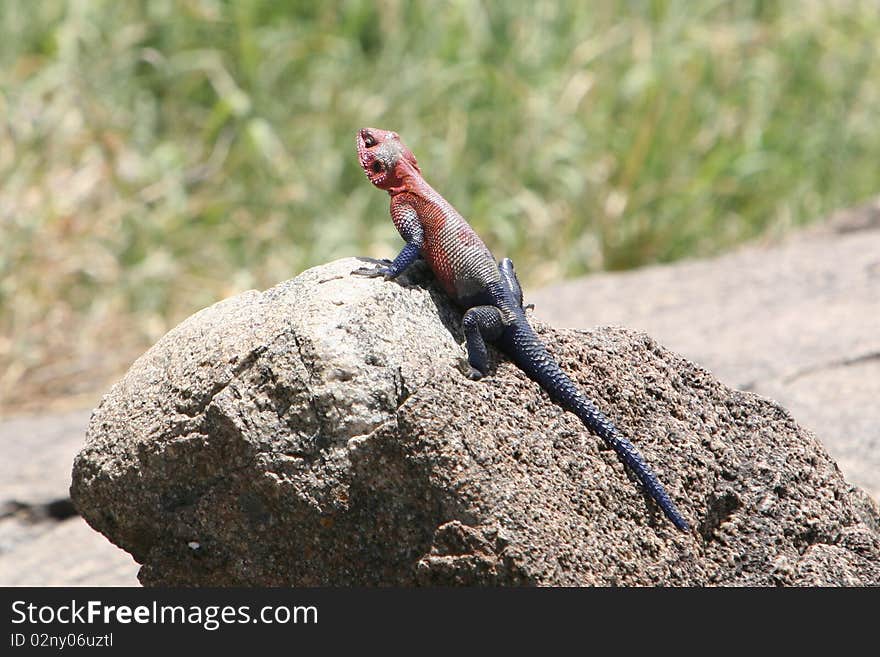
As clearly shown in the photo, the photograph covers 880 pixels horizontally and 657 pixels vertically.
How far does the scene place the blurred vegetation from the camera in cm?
701

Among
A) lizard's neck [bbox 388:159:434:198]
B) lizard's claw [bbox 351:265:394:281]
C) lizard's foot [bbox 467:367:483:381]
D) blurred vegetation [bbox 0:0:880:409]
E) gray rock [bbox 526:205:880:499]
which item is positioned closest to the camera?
lizard's foot [bbox 467:367:483:381]

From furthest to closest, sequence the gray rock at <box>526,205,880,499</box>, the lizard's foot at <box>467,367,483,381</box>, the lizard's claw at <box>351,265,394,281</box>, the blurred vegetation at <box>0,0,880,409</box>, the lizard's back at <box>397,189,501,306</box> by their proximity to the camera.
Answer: the blurred vegetation at <box>0,0,880,409</box> → the gray rock at <box>526,205,880,499</box> → the lizard's back at <box>397,189,501,306</box> → the lizard's claw at <box>351,265,394,281</box> → the lizard's foot at <box>467,367,483,381</box>

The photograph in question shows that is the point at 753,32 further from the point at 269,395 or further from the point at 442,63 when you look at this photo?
the point at 269,395

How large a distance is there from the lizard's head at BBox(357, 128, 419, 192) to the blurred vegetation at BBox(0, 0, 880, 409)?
345cm

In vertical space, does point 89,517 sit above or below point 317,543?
above

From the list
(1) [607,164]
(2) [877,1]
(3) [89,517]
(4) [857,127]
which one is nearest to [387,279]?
(3) [89,517]

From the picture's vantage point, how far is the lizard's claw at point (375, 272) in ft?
10.4

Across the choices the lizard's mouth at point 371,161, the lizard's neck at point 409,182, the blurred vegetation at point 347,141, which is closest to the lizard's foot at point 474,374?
the lizard's neck at point 409,182

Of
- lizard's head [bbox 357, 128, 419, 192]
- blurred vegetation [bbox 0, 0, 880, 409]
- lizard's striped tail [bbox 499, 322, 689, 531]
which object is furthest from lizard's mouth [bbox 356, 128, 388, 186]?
blurred vegetation [bbox 0, 0, 880, 409]

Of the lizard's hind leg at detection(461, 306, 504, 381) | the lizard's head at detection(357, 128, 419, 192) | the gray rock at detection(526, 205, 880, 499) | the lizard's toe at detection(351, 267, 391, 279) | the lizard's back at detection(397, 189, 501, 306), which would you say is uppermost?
the gray rock at detection(526, 205, 880, 499)

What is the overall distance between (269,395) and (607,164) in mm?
5334

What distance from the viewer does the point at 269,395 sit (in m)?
2.95

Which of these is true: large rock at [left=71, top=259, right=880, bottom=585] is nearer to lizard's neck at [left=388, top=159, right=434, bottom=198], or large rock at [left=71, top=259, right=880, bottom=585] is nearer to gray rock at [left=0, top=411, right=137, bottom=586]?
lizard's neck at [left=388, top=159, right=434, bottom=198]

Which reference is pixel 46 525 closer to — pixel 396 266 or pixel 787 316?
pixel 396 266
